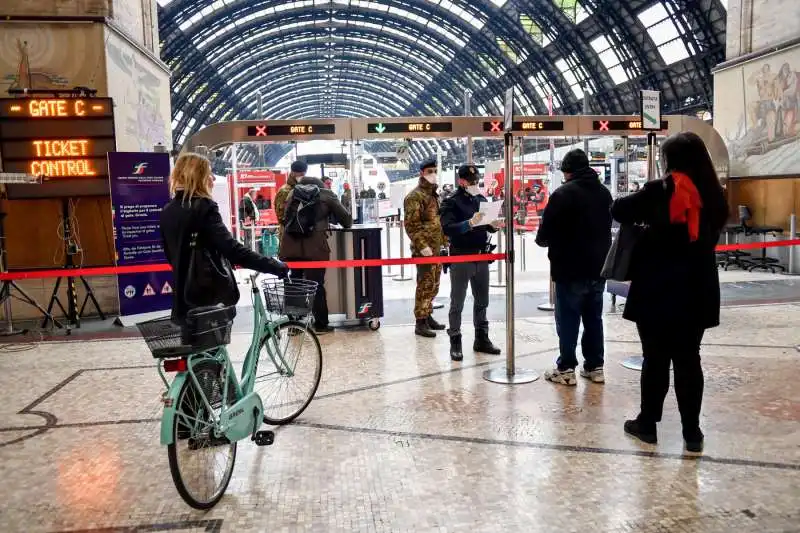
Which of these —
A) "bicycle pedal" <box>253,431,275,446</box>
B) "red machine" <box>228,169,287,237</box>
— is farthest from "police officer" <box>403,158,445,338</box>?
"red machine" <box>228,169,287,237</box>

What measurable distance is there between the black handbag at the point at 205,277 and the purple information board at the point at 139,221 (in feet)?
14.8

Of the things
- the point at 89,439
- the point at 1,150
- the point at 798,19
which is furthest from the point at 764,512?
the point at 798,19

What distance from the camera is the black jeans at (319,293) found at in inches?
264

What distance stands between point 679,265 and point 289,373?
2.24 metres

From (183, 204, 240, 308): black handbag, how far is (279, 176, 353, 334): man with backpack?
3.30 m

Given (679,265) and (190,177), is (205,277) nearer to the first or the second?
(190,177)

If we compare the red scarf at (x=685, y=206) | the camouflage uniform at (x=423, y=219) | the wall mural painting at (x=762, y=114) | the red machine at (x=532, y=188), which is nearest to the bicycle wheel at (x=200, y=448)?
the red scarf at (x=685, y=206)

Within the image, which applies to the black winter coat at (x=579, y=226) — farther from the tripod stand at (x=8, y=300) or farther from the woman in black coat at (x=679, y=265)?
the tripod stand at (x=8, y=300)

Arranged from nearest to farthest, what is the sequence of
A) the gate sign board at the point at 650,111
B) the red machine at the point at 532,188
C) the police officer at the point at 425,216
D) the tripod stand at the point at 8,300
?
the gate sign board at the point at 650,111 < the police officer at the point at 425,216 < the tripod stand at the point at 8,300 < the red machine at the point at 532,188

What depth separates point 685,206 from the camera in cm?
323

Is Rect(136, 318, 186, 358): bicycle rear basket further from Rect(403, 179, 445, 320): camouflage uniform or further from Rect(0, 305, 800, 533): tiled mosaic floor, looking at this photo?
Rect(403, 179, 445, 320): camouflage uniform

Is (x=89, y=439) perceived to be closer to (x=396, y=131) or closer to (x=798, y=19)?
(x=396, y=131)

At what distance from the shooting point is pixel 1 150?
23.9 feet

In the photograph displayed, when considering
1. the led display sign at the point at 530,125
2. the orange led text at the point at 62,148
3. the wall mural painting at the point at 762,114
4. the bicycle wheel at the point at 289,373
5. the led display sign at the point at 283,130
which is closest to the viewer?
the bicycle wheel at the point at 289,373
